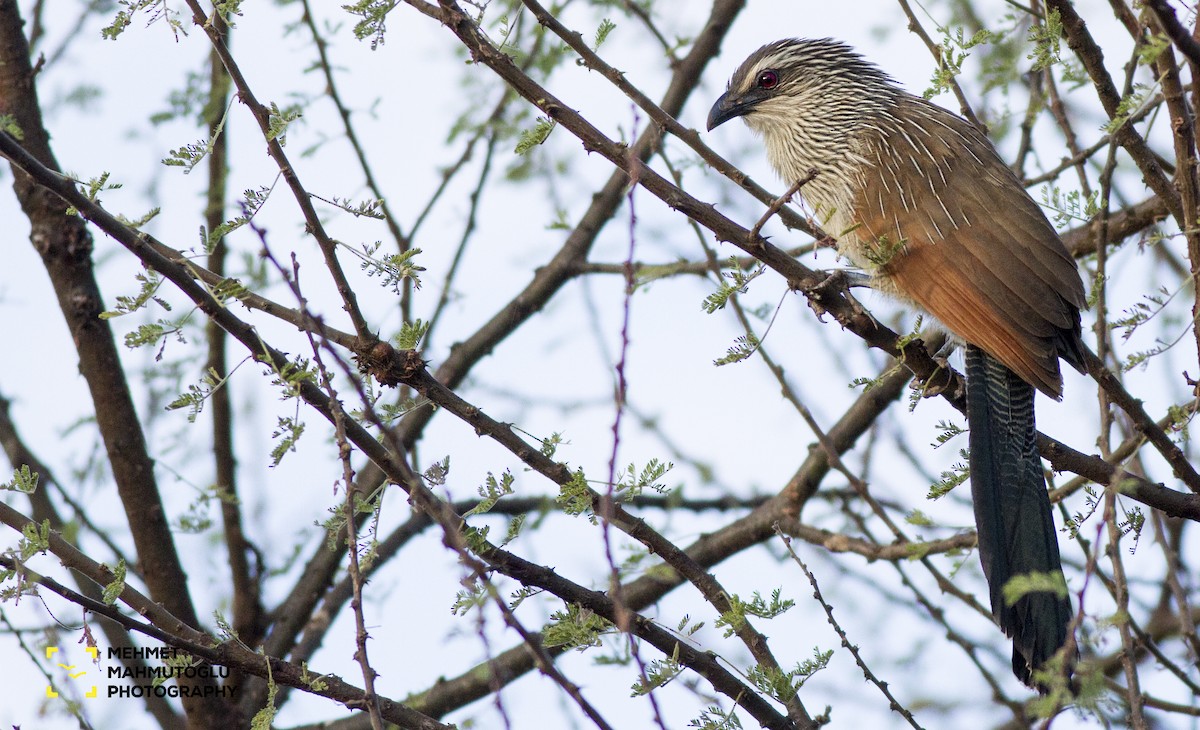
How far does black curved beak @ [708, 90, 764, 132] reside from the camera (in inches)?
162

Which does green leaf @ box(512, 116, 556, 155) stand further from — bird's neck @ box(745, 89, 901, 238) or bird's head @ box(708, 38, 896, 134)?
bird's head @ box(708, 38, 896, 134)

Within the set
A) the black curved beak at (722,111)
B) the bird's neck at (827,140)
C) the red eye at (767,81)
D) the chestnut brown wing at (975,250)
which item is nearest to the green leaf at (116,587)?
the chestnut brown wing at (975,250)

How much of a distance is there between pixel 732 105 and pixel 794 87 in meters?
0.24

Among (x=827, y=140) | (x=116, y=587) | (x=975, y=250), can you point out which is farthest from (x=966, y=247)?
(x=116, y=587)

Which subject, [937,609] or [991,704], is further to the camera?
[991,704]

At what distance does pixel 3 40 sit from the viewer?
364 centimetres

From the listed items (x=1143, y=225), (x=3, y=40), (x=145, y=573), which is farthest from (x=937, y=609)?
(x=3, y=40)

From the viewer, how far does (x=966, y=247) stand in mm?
3326

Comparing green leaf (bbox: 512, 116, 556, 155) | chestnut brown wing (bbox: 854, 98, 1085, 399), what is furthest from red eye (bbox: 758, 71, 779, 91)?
green leaf (bbox: 512, 116, 556, 155)

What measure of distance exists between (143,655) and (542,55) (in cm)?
256

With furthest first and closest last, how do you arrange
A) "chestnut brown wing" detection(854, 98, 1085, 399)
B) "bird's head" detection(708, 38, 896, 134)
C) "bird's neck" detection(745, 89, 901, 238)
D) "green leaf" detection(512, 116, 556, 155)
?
"bird's head" detection(708, 38, 896, 134) → "bird's neck" detection(745, 89, 901, 238) → "chestnut brown wing" detection(854, 98, 1085, 399) → "green leaf" detection(512, 116, 556, 155)

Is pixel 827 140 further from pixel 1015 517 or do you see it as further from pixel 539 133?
pixel 539 133

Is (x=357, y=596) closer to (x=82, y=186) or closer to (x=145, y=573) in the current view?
(x=82, y=186)

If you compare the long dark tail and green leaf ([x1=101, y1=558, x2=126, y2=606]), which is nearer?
green leaf ([x1=101, y1=558, x2=126, y2=606])
